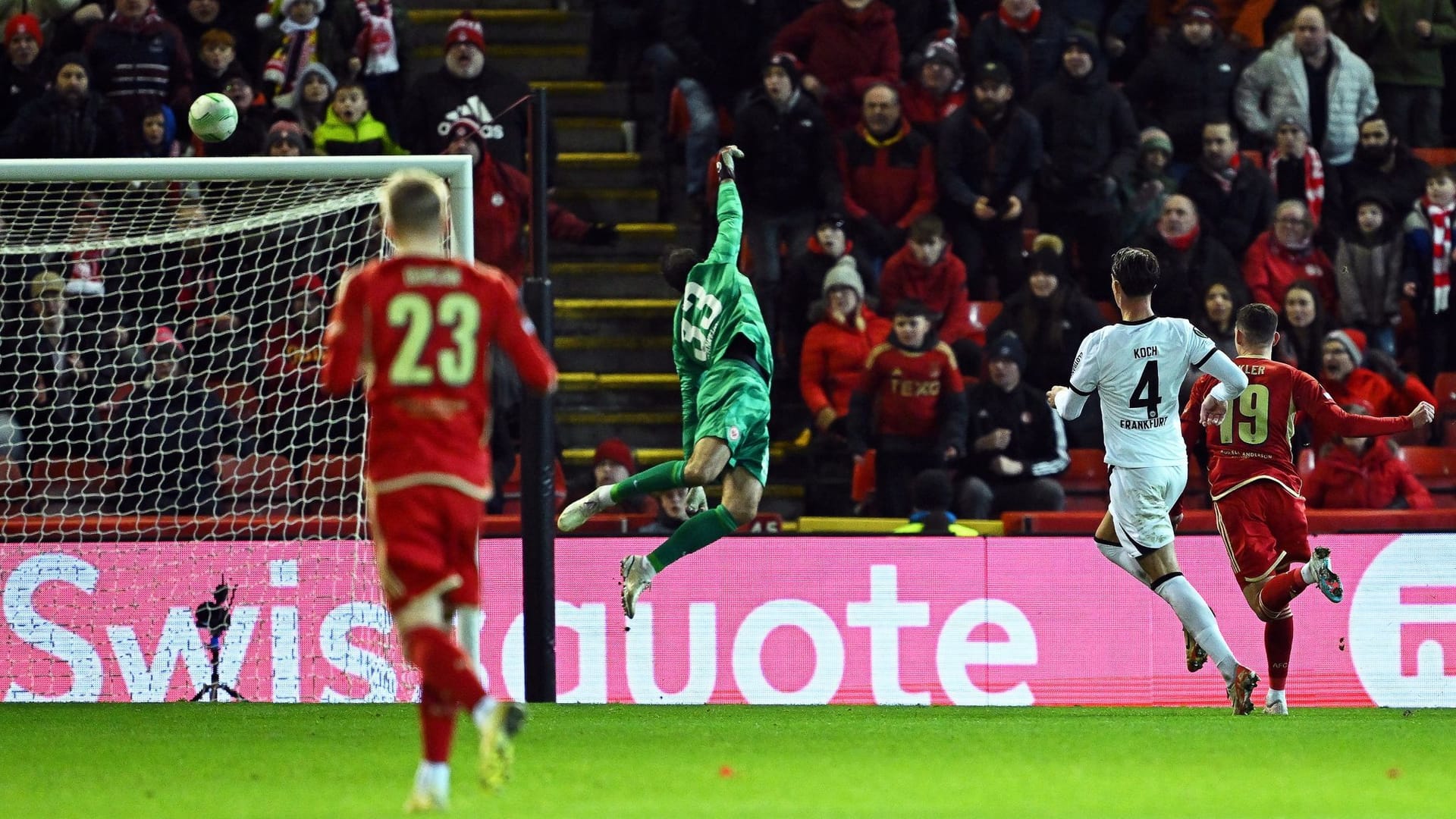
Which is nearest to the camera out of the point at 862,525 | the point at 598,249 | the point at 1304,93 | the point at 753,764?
the point at 753,764

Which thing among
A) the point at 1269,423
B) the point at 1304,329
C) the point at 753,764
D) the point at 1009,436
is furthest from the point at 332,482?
the point at 1304,329

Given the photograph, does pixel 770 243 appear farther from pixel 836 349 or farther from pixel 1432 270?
pixel 1432 270

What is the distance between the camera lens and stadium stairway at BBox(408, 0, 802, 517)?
14367 millimetres

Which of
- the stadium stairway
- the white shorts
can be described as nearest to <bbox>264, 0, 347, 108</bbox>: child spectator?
the stadium stairway

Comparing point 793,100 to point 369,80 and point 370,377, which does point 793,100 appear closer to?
point 369,80

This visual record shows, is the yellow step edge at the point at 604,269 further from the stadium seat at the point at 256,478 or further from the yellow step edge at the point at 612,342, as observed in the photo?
the stadium seat at the point at 256,478

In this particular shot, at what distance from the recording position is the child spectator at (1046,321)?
13.2m

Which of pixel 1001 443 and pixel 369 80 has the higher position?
pixel 369 80

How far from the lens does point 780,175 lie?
1398 centimetres

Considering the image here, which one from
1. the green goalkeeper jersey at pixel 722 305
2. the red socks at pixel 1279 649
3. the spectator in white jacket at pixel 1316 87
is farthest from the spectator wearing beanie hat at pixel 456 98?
the red socks at pixel 1279 649

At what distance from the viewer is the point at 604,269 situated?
15422 mm

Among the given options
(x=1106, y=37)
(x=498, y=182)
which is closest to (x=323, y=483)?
(x=498, y=182)

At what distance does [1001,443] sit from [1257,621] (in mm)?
2128

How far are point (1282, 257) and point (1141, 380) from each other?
568 centimetres
